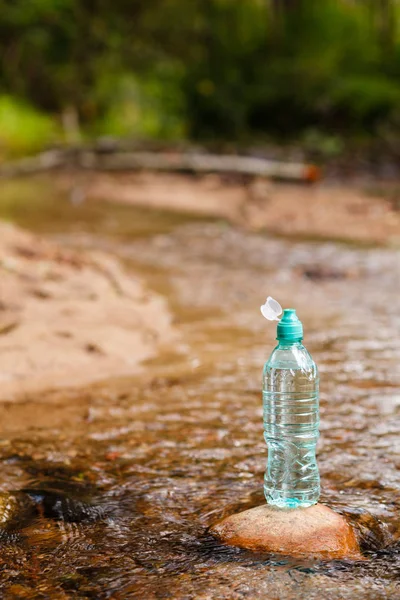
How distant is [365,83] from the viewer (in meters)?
19.9

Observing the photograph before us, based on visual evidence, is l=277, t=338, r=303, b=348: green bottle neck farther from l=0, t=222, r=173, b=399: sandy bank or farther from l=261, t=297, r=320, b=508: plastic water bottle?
l=0, t=222, r=173, b=399: sandy bank

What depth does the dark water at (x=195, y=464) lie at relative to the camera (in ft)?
8.38

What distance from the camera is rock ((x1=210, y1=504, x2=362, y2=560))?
8.79ft

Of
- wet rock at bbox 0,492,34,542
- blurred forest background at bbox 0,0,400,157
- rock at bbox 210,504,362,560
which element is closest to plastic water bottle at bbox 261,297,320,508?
rock at bbox 210,504,362,560

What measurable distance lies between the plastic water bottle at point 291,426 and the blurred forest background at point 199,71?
646 inches

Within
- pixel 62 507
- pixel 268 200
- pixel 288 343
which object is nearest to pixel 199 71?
pixel 268 200

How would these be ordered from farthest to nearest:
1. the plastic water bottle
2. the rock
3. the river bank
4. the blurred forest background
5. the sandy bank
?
the blurred forest background < the river bank < the sandy bank < the plastic water bottle < the rock

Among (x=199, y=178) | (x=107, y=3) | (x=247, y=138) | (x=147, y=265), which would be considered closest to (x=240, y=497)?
(x=147, y=265)

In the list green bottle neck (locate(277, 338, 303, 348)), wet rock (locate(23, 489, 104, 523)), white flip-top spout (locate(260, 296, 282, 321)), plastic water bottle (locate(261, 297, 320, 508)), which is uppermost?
white flip-top spout (locate(260, 296, 282, 321))

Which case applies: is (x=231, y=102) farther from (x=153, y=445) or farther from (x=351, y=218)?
(x=153, y=445)

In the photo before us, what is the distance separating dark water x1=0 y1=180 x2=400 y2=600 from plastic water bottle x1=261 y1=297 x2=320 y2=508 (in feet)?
0.43

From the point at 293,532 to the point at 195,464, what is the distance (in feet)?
3.05

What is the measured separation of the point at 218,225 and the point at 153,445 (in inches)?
316

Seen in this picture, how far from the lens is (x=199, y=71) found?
73.8ft
